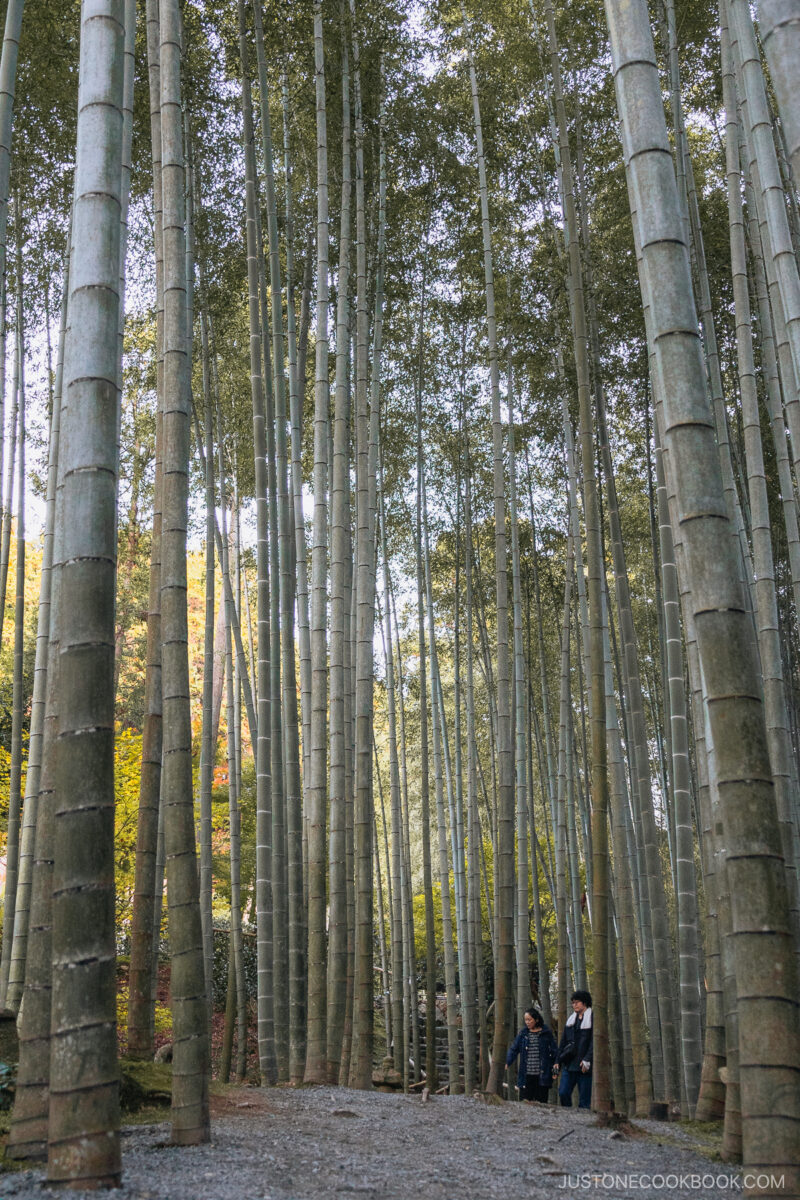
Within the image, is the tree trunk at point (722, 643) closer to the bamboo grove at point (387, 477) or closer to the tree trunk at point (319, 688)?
the bamboo grove at point (387, 477)

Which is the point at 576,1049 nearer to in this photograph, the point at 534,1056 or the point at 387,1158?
the point at 534,1056

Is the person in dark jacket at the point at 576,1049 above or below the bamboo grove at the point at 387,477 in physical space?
below

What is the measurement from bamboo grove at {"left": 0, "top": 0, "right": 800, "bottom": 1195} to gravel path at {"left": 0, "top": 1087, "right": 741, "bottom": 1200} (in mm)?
184

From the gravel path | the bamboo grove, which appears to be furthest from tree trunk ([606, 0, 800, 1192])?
the gravel path

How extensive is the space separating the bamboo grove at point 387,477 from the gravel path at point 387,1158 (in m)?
0.18

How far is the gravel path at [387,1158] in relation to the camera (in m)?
2.17

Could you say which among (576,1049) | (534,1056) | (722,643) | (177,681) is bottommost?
(534,1056)

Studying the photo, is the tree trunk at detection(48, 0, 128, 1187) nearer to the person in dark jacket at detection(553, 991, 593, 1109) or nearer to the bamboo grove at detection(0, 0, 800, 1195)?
the bamboo grove at detection(0, 0, 800, 1195)

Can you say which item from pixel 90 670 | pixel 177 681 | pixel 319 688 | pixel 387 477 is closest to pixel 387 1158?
pixel 177 681

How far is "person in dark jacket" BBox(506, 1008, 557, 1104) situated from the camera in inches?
220

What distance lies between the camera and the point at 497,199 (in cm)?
745

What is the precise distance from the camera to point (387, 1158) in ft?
9.53

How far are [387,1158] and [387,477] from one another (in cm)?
715

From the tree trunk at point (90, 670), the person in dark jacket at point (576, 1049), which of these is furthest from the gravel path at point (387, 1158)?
the person in dark jacket at point (576, 1049)
